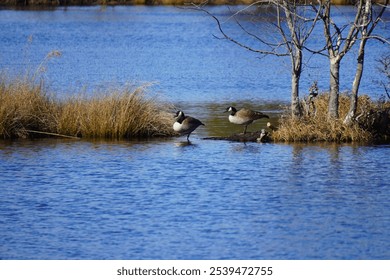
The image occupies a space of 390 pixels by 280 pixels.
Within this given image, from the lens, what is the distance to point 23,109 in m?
16.9

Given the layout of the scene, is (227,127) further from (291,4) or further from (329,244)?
(329,244)

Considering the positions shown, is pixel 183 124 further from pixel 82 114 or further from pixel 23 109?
pixel 23 109

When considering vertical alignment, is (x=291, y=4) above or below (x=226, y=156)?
above

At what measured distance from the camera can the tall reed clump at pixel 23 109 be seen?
55.4ft

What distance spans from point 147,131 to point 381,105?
413cm

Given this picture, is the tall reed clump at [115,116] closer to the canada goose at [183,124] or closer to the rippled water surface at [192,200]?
the rippled water surface at [192,200]

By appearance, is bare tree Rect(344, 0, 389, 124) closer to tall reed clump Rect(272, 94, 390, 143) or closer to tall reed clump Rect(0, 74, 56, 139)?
tall reed clump Rect(272, 94, 390, 143)

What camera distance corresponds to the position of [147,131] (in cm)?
1725

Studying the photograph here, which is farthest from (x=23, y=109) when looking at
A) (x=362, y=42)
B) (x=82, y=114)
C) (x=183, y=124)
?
(x=362, y=42)

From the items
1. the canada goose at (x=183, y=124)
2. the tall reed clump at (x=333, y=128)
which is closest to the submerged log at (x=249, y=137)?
the tall reed clump at (x=333, y=128)

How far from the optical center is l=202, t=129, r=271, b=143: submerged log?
1675 cm

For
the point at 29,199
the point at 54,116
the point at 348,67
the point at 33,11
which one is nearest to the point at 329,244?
the point at 29,199

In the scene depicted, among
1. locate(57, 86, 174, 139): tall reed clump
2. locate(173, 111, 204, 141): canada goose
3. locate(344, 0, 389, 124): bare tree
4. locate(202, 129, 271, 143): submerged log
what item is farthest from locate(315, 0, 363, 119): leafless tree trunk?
locate(57, 86, 174, 139): tall reed clump

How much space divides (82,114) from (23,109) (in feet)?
3.34
